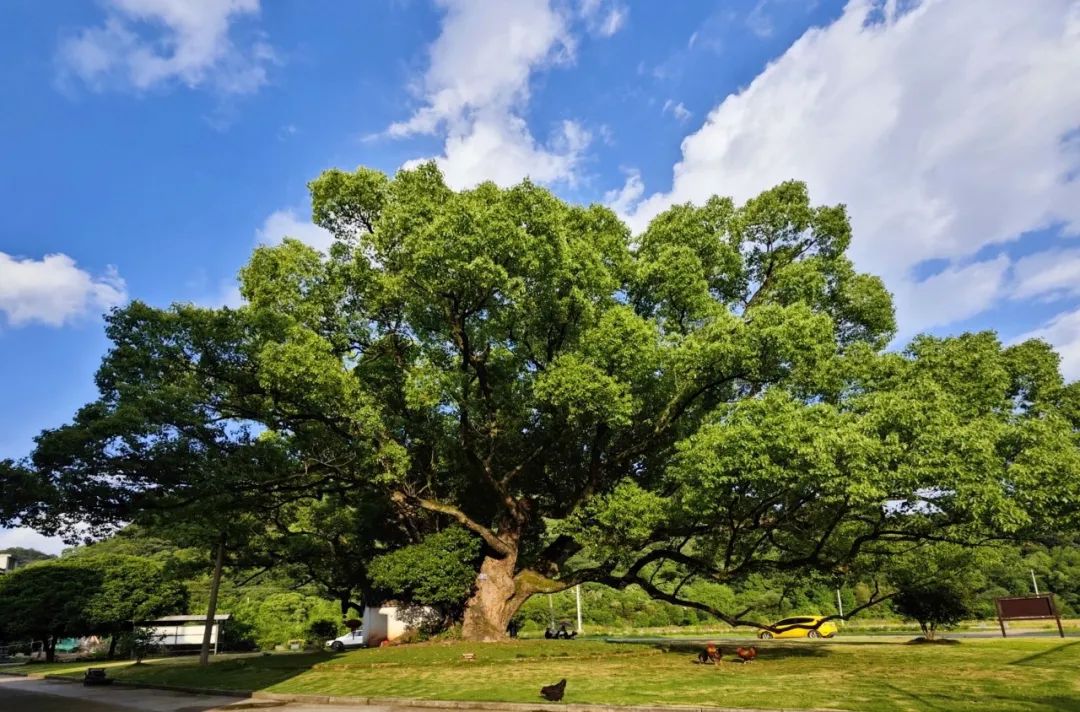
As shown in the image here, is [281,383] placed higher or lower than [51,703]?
higher

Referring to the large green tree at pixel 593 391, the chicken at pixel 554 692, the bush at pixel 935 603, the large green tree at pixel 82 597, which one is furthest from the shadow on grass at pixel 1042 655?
the large green tree at pixel 82 597

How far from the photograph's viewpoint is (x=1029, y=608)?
806 inches

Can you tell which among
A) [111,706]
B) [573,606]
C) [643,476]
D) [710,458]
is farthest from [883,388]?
[573,606]

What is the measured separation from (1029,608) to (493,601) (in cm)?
1703

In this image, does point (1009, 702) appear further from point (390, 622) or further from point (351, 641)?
point (351, 641)

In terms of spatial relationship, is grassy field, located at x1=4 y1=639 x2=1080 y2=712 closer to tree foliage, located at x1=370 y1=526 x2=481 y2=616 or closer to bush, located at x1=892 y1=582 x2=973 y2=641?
tree foliage, located at x1=370 y1=526 x2=481 y2=616

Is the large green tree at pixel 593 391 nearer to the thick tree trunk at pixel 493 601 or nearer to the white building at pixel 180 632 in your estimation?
the thick tree trunk at pixel 493 601

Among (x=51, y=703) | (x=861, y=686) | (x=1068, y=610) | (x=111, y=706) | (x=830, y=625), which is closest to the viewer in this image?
(x=861, y=686)

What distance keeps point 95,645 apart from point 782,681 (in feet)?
165

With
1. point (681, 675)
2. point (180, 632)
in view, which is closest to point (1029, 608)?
point (681, 675)

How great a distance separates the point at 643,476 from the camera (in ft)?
69.8

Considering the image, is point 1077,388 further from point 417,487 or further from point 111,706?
point 111,706

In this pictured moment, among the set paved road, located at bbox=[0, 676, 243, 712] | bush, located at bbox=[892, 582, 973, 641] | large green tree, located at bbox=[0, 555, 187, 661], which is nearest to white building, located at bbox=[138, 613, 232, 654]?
large green tree, located at bbox=[0, 555, 187, 661]

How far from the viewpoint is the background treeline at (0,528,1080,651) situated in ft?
111
